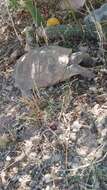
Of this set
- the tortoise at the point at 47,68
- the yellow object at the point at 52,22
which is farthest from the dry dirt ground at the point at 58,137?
the yellow object at the point at 52,22

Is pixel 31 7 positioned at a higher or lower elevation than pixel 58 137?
higher

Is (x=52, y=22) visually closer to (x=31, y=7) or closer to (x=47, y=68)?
(x=31, y=7)

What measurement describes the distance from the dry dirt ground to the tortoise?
0.14 feet

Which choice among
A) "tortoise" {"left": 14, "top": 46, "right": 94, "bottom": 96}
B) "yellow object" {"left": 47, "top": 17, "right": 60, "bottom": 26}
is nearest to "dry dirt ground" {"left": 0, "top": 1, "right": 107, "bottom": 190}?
"tortoise" {"left": 14, "top": 46, "right": 94, "bottom": 96}

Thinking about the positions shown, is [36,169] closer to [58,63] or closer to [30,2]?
[58,63]

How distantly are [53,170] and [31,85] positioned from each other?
20.8 inches

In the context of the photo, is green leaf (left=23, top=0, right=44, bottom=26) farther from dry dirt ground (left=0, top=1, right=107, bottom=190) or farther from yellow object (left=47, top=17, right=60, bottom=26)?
dry dirt ground (left=0, top=1, right=107, bottom=190)

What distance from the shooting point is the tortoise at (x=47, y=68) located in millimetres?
2219

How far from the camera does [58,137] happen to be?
2.03m

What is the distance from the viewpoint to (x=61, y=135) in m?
2.04

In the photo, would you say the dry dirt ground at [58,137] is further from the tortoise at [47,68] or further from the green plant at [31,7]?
the green plant at [31,7]

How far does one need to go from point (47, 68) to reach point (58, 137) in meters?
0.40

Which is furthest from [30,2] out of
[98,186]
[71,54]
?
[98,186]

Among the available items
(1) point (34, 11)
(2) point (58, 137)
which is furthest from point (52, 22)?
(2) point (58, 137)
